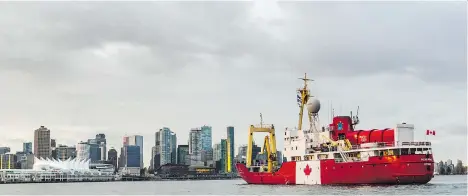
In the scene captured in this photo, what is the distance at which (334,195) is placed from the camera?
2115 inches

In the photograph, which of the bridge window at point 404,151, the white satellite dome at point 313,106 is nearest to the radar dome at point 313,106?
the white satellite dome at point 313,106

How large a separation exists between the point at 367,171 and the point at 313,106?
15924mm

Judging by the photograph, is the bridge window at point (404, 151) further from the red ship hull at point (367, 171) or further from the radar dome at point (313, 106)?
the radar dome at point (313, 106)

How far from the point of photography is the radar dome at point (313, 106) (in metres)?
80.4

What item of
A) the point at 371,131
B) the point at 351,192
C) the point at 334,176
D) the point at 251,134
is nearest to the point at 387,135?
the point at 371,131

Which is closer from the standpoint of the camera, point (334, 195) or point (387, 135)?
point (334, 195)

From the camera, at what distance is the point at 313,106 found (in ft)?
265

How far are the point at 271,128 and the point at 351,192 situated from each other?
110 feet

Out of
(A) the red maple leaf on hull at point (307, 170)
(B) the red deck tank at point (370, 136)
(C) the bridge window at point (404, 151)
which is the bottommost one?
(A) the red maple leaf on hull at point (307, 170)

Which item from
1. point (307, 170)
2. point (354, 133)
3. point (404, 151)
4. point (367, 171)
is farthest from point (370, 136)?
point (307, 170)

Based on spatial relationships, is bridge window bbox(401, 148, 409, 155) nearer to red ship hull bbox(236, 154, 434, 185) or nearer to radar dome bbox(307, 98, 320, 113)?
red ship hull bbox(236, 154, 434, 185)

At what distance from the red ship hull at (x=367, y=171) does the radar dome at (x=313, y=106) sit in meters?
7.15

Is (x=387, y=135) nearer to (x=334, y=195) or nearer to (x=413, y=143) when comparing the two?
(x=413, y=143)

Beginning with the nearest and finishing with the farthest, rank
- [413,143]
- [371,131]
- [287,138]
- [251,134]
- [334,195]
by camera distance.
Result: [334,195] → [413,143] → [371,131] → [287,138] → [251,134]
